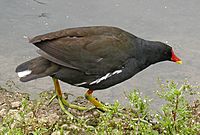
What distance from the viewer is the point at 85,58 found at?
3.17 metres

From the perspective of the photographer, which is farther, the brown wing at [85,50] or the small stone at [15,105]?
the small stone at [15,105]

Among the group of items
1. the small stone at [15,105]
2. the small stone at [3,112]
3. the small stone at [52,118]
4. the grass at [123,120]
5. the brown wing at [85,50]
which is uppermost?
the brown wing at [85,50]

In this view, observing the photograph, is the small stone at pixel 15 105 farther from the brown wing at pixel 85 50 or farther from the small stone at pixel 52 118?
the brown wing at pixel 85 50

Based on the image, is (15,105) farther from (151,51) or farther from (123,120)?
(151,51)

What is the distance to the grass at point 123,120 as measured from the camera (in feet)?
8.71

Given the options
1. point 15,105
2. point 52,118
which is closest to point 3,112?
point 15,105

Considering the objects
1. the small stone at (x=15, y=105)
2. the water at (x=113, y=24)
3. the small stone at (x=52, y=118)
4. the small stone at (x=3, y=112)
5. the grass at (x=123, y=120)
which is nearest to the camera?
the grass at (x=123, y=120)

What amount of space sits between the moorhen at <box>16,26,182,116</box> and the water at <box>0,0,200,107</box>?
0.59 m

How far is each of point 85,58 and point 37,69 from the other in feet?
1.03

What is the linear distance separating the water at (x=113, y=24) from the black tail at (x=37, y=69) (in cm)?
58

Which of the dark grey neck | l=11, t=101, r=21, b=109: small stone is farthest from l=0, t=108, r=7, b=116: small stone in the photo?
the dark grey neck

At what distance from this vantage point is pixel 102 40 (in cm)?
323

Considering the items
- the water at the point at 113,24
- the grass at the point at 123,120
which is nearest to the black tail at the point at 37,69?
the grass at the point at 123,120

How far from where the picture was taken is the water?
397 cm
